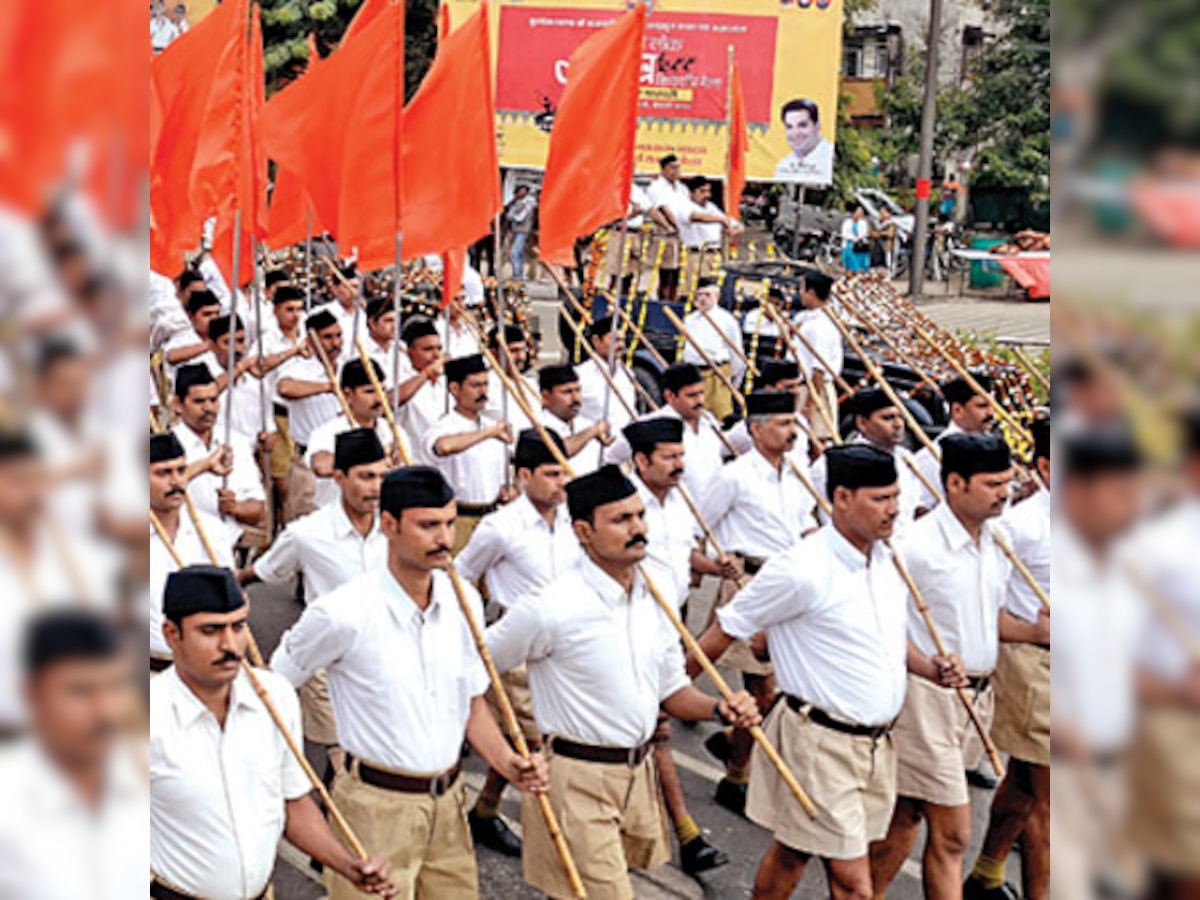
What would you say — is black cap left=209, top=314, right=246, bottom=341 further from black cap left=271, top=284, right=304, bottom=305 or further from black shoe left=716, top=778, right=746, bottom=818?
black shoe left=716, top=778, right=746, bottom=818

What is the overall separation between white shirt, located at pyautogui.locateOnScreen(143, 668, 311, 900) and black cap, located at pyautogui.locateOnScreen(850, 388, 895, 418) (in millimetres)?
4598

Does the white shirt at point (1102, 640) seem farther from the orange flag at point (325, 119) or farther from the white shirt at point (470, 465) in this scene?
the white shirt at point (470, 465)

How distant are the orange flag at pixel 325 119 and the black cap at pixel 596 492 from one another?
2.70 meters

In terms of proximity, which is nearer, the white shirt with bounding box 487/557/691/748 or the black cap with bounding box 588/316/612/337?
the white shirt with bounding box 487/557/691/748

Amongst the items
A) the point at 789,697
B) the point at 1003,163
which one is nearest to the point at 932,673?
the point at 789,697

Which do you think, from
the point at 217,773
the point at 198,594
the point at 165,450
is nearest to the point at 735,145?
the point at 165,450

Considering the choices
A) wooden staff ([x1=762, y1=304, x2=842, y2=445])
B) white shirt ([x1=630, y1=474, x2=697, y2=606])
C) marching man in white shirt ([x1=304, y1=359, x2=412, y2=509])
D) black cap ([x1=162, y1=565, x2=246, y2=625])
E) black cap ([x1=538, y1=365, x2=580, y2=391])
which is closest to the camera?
black cap ([x1=162, y1=565, x2=246, y2=625])

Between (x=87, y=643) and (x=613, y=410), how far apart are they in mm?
8353

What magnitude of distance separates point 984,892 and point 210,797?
11.2 ft

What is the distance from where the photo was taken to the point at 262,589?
29.8 feet

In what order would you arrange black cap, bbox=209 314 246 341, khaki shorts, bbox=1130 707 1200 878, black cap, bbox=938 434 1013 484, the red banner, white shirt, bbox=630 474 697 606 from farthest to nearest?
the red banner → black cap, bbox=209 314 246 341 → white shirt, bbox=630 474 697 606 → black cap, bbox=938 434 1013 484 → khaki shorts, bbox=1130 707 1200 878

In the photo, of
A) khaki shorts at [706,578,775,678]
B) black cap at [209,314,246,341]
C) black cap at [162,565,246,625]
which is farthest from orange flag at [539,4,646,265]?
black cap at [162,565,246,625]

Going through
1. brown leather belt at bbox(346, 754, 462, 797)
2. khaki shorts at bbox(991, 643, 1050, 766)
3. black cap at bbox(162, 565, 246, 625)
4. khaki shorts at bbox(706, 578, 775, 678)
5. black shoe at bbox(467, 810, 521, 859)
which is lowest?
black shoe at bbox(467, 810, 521, 859)

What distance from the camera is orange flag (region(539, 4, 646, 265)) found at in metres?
7.41
